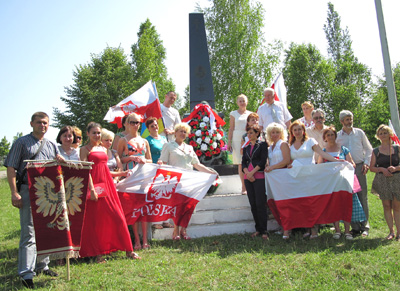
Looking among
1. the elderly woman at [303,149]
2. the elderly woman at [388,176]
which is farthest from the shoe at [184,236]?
the elderly woman at [388,176]

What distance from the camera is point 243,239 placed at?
231 inches

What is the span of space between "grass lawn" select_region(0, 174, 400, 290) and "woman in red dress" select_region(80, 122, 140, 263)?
19 centimetres

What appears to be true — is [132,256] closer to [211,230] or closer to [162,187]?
[162,187]

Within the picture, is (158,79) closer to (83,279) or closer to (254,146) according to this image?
(254,146)

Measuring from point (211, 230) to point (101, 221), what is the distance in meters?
2.10

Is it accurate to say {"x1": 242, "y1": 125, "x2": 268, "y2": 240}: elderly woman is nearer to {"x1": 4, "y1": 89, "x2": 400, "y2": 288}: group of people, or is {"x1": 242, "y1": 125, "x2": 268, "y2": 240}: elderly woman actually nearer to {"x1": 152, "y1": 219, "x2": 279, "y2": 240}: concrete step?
{"x1": 4, "y1": 89, "x2": 400, "y2": 288}: group of people

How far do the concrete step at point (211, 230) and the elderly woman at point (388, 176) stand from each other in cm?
198

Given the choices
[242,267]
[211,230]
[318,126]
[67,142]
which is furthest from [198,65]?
[242,267]

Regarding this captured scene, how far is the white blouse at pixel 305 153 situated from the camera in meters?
5.99

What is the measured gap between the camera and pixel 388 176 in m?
5.90

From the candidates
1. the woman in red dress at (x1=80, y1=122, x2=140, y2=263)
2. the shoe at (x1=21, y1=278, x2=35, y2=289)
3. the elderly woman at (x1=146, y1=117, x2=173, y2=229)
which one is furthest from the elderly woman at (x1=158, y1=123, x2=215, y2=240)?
the shoe at (x1=21, y1=278, x2=35, y2=289)

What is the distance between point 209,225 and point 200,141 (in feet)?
8.79

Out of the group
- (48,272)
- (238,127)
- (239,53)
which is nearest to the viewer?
(48,272)

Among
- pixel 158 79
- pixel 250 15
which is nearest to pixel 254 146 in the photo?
pixel 250 15
